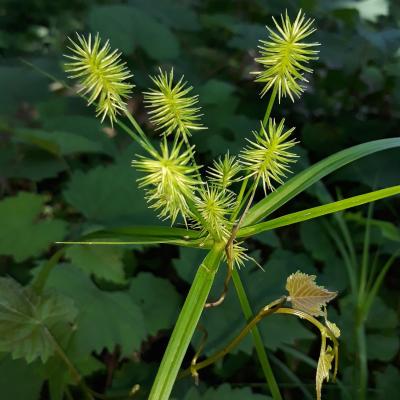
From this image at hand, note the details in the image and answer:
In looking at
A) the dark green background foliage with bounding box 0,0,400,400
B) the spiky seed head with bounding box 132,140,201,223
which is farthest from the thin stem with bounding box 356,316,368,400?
the spiky seed head with bounding box 132,140,201,223

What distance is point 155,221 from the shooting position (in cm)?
122

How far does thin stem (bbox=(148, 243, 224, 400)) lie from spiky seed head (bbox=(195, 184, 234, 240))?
18mm

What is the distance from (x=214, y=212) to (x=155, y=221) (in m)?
0.70

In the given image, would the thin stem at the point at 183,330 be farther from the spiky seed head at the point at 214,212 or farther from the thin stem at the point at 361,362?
the thin stem at the point at 361,362

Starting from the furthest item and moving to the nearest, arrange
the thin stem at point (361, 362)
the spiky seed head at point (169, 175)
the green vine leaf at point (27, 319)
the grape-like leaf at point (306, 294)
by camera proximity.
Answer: the thin stem at point (361, 362)
the green vine leaf at point (27, 319)
the grape-like leaf at point (306, 294)
the spiky seed head at point (169, 175)

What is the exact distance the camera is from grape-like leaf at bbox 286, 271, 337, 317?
547mm

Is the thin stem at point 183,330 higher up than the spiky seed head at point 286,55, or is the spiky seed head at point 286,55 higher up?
the spiky seed head at point 286,55

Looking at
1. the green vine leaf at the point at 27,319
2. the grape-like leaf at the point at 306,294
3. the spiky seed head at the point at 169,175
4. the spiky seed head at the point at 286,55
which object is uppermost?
the spiky seed head at the point at 286,55

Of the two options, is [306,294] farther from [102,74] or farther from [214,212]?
[102,74]

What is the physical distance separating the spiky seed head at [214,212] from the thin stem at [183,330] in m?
0.02

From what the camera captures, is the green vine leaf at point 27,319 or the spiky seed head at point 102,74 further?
the green vine leaf at point 27,319

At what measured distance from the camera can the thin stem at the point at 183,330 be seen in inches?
19.3

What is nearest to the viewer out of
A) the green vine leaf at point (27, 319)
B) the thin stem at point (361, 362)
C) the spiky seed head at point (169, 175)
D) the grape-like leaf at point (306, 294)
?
the spiky seed head at point (169, 175)

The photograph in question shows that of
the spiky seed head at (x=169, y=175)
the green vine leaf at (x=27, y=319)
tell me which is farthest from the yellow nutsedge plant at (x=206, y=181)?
the green vine leaf at (x=27, y=319)
